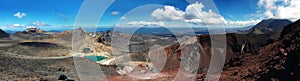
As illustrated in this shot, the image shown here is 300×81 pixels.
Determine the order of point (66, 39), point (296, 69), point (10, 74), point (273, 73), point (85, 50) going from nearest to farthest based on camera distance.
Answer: point (296, 69) < point (273, 73) < point (10, 74) < point (85, 50) < point (66, 39)

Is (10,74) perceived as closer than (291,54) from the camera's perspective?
No

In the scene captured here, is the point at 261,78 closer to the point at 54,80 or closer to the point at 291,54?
the point at 291,54

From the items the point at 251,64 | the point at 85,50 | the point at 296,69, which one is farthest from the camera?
the point at 85,50

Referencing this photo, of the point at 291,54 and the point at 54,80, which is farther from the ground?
the point at 291,54

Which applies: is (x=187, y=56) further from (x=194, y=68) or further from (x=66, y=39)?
(x=66, y=39)

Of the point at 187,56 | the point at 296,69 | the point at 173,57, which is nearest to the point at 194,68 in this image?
the point at 187,56

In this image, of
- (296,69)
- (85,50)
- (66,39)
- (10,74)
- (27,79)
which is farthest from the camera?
(66,39)

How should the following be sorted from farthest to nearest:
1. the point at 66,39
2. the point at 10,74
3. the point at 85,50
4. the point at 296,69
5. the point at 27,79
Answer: the point at 66,39 → the point at 85,50 → the point at 10,74 → the point at 27,79 → the point at 296,69

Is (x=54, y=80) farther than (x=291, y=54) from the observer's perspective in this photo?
Yes

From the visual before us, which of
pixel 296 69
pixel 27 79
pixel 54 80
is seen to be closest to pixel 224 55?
pixel 296 69
